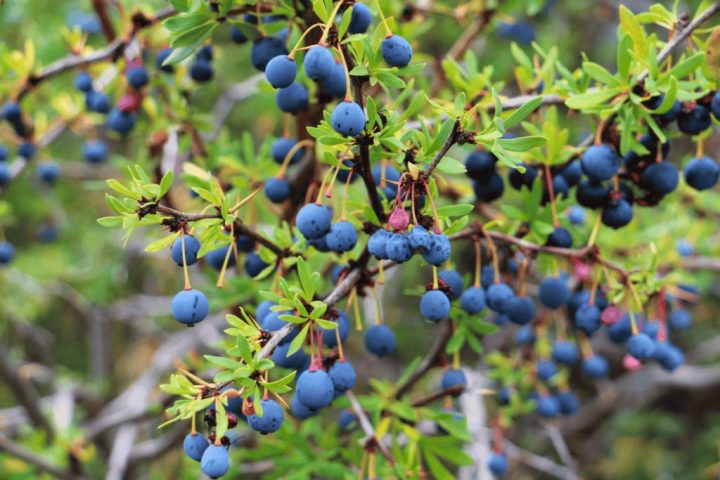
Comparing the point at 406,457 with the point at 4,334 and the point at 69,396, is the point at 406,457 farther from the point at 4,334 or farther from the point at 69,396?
the point at 4,334

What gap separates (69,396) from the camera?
140 inches

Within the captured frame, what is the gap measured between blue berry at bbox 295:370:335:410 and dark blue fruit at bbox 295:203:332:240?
0.29 metres

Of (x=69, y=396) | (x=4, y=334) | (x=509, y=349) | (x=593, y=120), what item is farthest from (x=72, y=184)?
(x=593, y=120)

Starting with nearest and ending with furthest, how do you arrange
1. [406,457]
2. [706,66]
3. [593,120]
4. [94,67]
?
[706,66]
[593,120]
[406,457]
[94,67]

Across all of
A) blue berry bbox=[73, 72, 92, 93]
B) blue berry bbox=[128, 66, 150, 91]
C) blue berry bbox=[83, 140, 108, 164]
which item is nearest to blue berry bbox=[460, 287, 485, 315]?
blue berry bbox=[128, 66, 150, 91]

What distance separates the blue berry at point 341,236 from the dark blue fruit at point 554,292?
727mm

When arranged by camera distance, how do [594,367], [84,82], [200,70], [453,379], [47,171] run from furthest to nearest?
[47,171]
[594,367]
[84,82]
[200,70]
[453,379]

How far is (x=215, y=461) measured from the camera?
1.18 m

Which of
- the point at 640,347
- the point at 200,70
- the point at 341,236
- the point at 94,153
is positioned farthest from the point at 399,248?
the point at 94,153

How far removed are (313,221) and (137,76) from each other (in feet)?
3.65

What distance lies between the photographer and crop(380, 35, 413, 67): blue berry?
133cm

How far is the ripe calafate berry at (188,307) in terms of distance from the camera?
53.6 inches

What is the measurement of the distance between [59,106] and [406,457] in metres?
2.06

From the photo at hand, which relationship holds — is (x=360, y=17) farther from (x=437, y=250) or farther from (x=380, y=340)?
(x=380, y=340)
